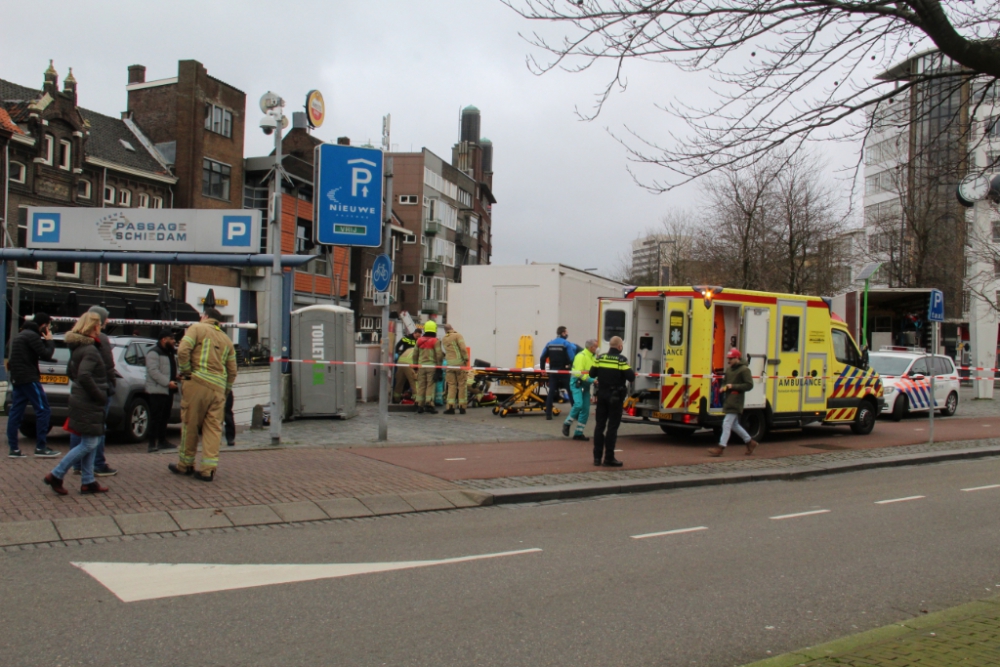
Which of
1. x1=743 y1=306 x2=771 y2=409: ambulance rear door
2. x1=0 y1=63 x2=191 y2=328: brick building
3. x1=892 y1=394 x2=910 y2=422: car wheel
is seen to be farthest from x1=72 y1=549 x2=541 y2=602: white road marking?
x1=0 y1=63 x2=191 y2=328: brick building

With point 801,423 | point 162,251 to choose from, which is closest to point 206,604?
point 801,423

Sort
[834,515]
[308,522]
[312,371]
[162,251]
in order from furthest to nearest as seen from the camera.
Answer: [162,251]
[312,371]
[834,515]
[308,522]

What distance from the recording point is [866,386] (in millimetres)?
17859

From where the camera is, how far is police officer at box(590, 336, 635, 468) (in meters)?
12.0

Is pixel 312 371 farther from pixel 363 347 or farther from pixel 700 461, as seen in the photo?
pixel 700 461

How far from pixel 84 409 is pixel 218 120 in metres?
39.0

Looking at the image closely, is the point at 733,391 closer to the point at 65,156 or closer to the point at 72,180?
the point at 72,180

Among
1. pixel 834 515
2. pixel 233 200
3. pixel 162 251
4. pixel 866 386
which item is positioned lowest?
pixel 834 515

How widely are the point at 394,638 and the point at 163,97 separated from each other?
1691 inches

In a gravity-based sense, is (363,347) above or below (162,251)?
below

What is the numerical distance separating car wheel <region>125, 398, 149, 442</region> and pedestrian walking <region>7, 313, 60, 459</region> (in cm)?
210

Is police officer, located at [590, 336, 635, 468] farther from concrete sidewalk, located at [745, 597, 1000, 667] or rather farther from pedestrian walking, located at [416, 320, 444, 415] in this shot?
concrete sidewalk, located at [745, 597, 1000, 667]

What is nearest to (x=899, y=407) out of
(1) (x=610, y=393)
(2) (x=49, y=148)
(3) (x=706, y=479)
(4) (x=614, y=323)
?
(4) (x=614, y=323)

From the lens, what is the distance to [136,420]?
42.2 feet
